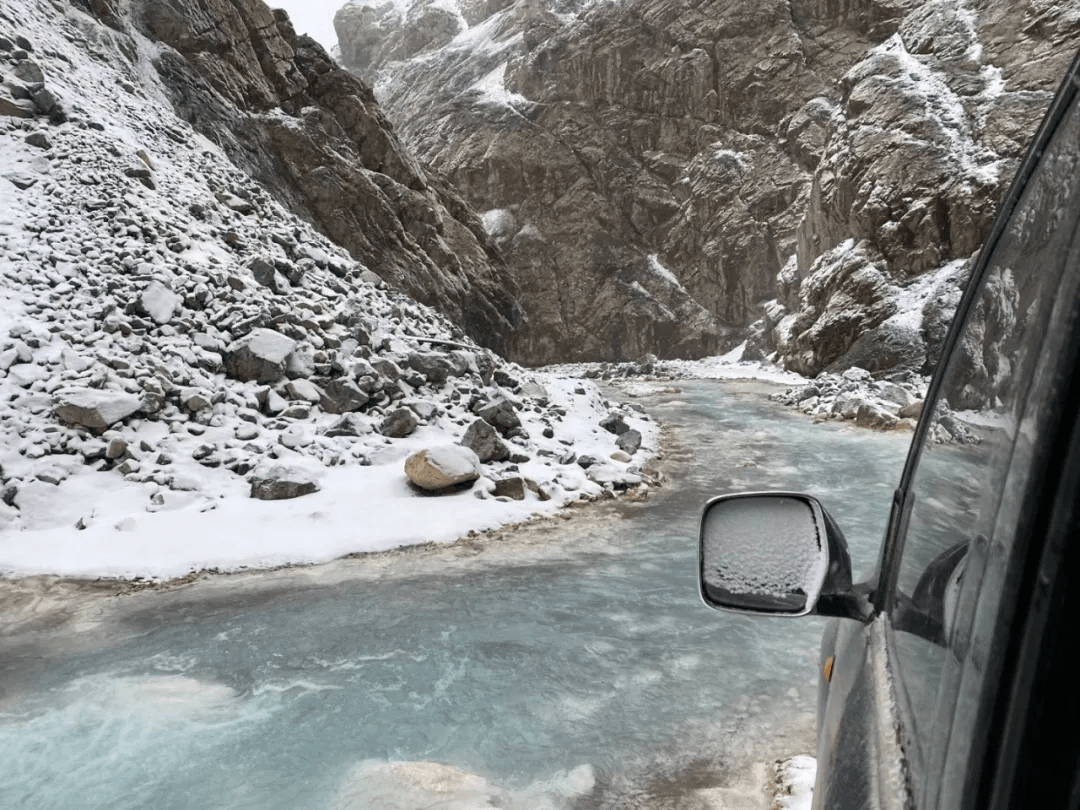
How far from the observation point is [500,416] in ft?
32.2

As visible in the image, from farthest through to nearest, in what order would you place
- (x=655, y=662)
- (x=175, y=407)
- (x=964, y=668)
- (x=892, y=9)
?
(x=892, y=9) → (x=175, y=407) → (x=655, y=662) → (x=964, y=668)

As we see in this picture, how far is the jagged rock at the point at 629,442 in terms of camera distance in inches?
441

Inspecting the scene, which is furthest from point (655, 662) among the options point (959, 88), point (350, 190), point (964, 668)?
point (959, 88)

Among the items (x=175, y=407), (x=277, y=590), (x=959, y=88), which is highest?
(x=959, y=88)

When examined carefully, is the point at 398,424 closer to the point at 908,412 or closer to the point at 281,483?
the point at 281,483

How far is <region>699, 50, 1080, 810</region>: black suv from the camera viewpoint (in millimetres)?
513

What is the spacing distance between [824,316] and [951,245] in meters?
4.41

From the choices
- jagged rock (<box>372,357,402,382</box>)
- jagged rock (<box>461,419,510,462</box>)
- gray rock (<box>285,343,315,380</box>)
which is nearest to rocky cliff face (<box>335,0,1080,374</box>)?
jagged rock (<box>372,357,402,382</box>)

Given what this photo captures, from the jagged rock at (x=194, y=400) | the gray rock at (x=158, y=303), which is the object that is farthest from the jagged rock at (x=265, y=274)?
the jagged rock at (x=194, y=400)

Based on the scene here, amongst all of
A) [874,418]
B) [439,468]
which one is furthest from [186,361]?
[874,418]

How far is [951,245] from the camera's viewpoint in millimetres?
21859

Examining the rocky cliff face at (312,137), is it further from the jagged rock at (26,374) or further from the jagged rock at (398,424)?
the jagged rock at (398,424)

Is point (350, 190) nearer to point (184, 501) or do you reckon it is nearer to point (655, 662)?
point (184, 501)

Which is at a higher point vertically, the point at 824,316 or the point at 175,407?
the point at 824,316
